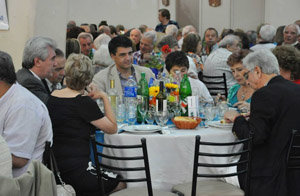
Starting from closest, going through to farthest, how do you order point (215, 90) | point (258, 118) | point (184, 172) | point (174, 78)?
point (258, 118) → point (184, 172) → point (174, 78) → point (215, 90)

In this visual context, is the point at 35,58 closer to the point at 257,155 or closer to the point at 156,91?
the point at 156,91

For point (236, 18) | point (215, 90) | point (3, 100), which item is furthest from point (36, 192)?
point (236, 18)

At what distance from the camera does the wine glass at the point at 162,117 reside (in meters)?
3.77

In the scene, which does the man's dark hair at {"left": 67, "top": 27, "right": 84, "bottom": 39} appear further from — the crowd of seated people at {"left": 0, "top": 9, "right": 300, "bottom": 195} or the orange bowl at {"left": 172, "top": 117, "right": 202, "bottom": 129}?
the orange bowl at {"left": 172, "top": 117, "right": 202, "bottom": 129}

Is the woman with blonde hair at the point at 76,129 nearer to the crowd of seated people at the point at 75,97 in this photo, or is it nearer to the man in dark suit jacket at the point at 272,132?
the crowd of seated people at the point at 75,97

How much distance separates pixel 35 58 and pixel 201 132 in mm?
1434

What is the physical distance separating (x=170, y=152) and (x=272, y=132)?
701mm

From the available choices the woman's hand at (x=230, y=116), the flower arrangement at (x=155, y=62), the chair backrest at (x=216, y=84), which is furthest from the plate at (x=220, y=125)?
the flower arrangement at (x=155, y=62)

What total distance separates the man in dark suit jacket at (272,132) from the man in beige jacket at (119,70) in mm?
1884

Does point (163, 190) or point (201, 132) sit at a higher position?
point (201, 132)

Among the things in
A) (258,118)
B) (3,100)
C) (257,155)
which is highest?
(3,100)

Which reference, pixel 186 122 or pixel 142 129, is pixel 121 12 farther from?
pixel 142 129

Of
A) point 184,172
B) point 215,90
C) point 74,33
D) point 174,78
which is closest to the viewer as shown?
point 184,172

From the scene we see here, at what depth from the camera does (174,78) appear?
4676 mm
